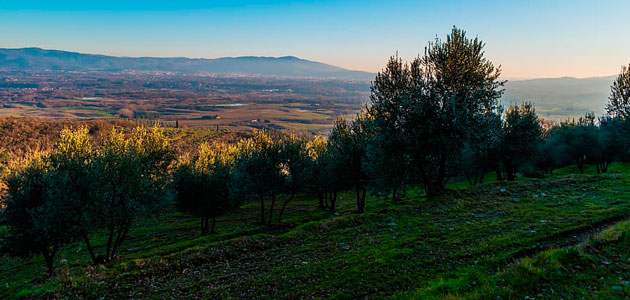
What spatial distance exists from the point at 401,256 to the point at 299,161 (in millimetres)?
31346

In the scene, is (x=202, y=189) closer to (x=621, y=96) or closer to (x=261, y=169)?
(x=261, y=169)

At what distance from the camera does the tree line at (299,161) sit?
28.5 metres

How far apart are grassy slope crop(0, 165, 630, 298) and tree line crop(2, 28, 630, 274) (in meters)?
5.51

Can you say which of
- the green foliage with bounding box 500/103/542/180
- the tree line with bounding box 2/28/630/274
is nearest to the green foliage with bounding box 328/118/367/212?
the tree line with bounding box 2/28/630/274

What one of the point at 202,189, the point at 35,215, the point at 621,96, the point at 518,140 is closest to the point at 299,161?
the point at 202,189

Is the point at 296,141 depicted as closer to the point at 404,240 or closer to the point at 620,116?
the point at 404,240

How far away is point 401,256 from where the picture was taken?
714 inches

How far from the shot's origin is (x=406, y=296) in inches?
514

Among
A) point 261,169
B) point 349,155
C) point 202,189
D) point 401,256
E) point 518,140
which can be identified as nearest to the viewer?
point 401,256

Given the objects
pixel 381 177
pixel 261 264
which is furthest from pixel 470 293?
pixel 381 177

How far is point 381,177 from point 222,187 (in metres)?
26.5

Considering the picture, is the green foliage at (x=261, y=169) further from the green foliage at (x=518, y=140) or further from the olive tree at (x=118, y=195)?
the green foliage at (x=518, y=140)

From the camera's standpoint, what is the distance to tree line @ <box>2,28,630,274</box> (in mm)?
28500

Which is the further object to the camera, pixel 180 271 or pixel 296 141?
pixel 296 141
